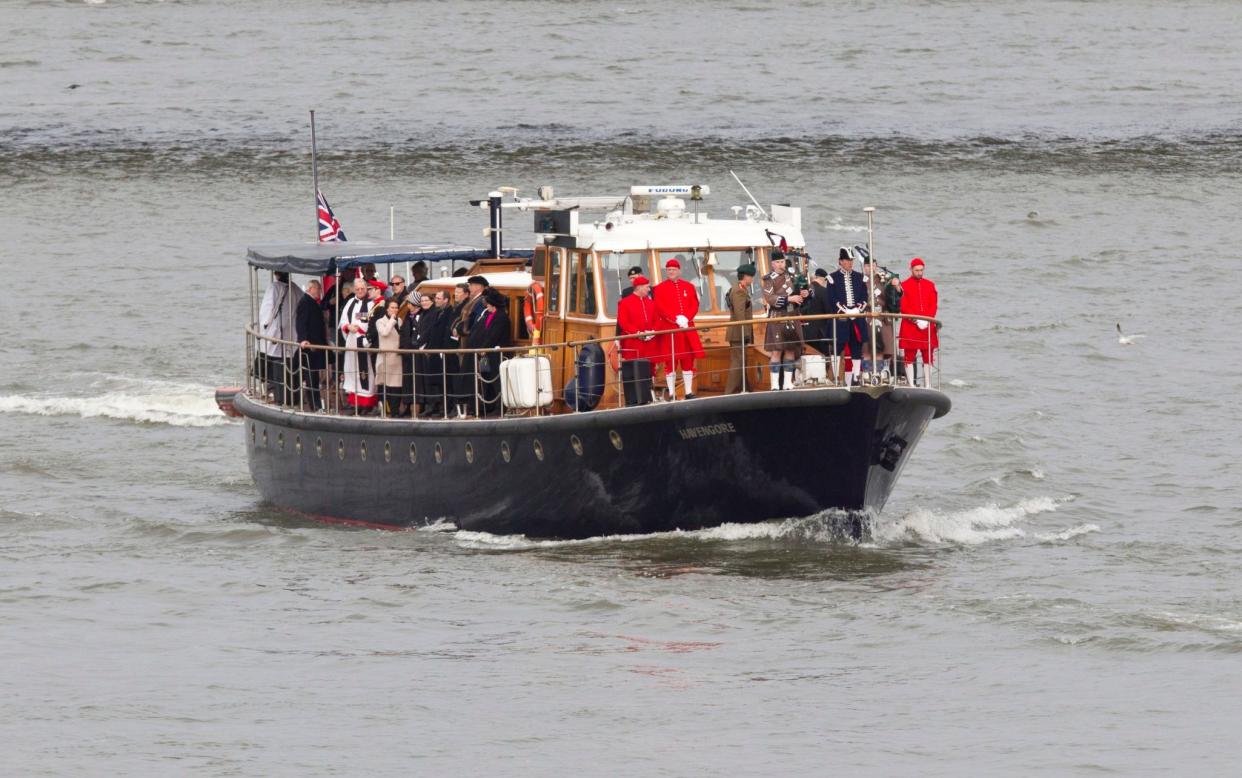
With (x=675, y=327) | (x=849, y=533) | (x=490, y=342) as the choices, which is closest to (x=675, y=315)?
(x=675, y=327)

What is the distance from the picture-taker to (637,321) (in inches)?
890

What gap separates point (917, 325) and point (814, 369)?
4.81ft

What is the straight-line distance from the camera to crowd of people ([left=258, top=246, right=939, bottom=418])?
74.0ft

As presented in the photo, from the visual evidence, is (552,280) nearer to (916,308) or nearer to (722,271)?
(722,271)

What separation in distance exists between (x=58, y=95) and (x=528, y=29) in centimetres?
2035

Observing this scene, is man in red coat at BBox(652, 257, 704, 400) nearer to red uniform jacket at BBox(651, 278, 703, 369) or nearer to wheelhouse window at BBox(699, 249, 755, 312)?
red uniform jacket at BBox(651, 278, 703, 369)

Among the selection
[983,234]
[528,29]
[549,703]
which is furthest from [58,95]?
[549,703]

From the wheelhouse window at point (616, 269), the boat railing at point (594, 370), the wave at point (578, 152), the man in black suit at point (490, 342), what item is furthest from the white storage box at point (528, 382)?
the wave at point (578, 152)

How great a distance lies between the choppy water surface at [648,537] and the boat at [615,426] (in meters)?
0.48

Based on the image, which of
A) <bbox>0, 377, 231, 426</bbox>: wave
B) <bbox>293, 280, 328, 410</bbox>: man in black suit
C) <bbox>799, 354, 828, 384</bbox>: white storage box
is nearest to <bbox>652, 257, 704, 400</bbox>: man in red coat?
<bbox>799, 354, 828, 384</bbox>: white storage box

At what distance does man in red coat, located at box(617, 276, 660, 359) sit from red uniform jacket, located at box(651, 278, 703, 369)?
0.09 meters

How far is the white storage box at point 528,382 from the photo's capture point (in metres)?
23.0

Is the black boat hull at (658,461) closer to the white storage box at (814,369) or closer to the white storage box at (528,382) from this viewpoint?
the white storage box at (528,382)

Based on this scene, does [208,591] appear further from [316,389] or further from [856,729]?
[856,729]
